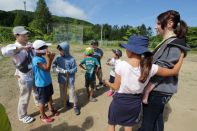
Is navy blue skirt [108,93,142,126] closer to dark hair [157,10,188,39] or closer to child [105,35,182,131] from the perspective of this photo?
child [105,35,182,131]

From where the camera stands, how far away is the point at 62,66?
4.74 m

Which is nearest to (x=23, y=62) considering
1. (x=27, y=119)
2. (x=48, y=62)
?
(x=48, y=62)

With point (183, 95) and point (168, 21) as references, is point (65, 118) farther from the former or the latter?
point (183, 95)

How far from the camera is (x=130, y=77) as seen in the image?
8.60 feet

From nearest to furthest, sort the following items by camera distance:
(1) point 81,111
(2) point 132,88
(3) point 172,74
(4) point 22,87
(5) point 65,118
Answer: (3) point 172,74
(2) point 132,88
(4) point 22,87
(5) point 65,118
(1) point 81,111

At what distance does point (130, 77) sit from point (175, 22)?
833 millimetres

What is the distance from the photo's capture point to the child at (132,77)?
254cm

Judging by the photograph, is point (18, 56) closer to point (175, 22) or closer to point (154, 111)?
point (154, 111)

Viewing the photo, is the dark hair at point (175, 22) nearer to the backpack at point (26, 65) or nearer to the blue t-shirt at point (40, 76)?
the blue t-shirt at point (40, 76)

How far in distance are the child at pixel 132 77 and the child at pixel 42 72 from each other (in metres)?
1.68

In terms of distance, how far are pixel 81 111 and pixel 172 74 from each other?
2897 millimetres

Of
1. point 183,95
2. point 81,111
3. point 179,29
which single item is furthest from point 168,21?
point 183,95

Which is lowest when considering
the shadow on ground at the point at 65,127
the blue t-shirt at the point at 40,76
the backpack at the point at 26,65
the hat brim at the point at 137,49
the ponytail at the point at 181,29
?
the shadow on ground at the point at 65,127

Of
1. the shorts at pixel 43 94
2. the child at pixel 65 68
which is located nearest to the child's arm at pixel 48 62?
the shorts at pixel 43 94
